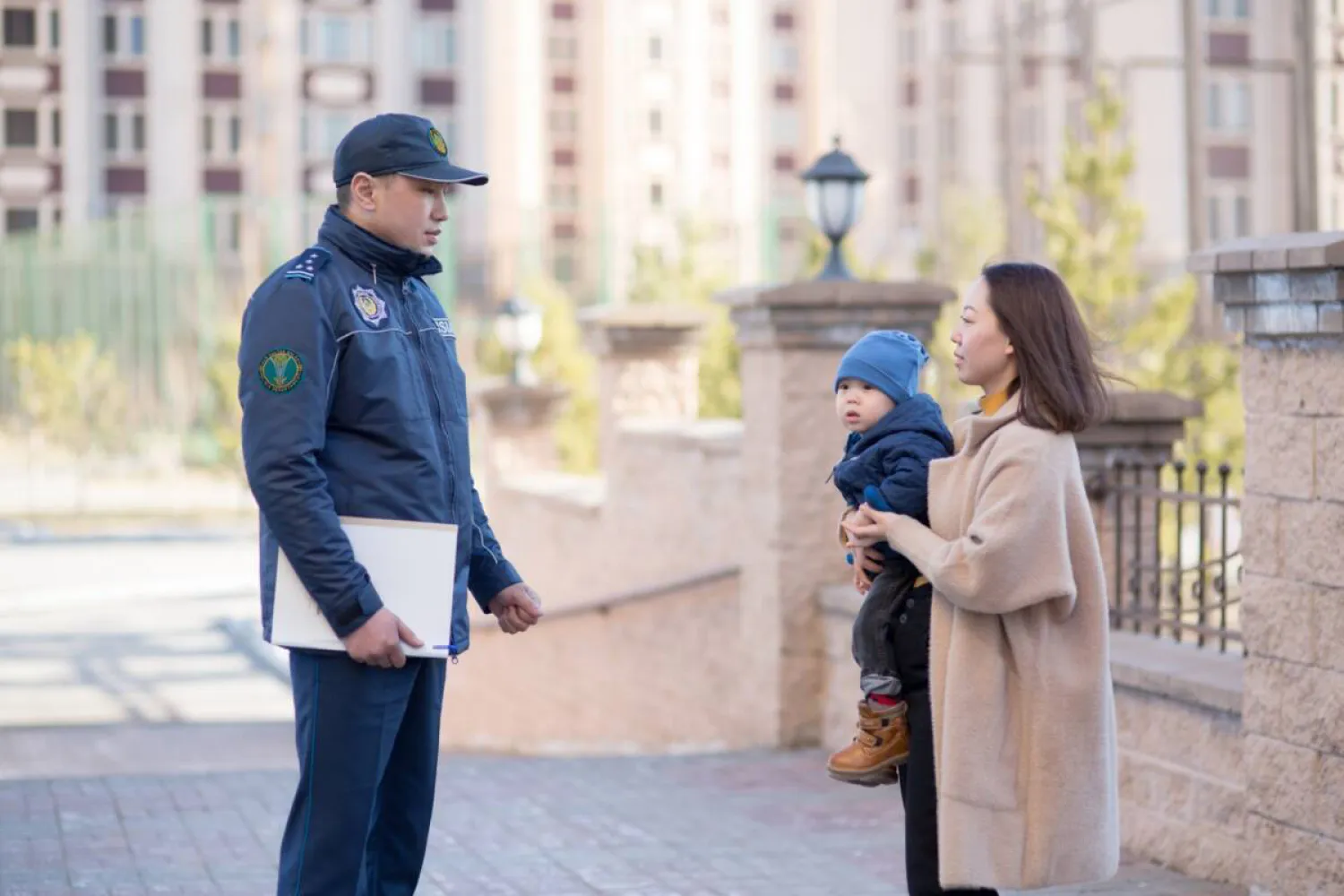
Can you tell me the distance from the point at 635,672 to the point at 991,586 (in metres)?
9.06

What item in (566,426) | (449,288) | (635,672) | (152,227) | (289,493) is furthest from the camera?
(152,227)

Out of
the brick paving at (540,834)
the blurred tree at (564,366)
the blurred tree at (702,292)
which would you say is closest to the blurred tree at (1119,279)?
the blurred tree at (702,292)

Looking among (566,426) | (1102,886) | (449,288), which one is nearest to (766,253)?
(449,288)

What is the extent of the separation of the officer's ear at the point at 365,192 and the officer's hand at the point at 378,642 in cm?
89

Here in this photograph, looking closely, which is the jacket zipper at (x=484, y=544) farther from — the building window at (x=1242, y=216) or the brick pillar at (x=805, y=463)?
the building window at (x=1242, y=216)

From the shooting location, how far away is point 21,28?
6094 cm

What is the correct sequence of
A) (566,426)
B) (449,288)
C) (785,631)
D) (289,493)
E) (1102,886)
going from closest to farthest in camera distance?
(289,493) < (1102,886) < (785,631) < (566,426) < (449,288)

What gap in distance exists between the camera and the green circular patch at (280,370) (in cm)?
414

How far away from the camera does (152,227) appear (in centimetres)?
4659

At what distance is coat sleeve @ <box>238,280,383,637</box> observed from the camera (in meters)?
4.11

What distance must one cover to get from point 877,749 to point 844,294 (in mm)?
Result: 5488

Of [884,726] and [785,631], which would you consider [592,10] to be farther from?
[884,726]

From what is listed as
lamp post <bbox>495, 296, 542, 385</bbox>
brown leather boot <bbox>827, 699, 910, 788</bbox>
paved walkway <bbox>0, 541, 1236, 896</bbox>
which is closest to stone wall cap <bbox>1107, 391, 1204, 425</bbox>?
paved walkway <bbox>0, 541, 1236, 896</bbox>

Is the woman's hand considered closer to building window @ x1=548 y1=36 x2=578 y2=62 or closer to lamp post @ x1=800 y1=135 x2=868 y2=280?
lamp post @ x1=800 y1=135 x2=868 y2=280
